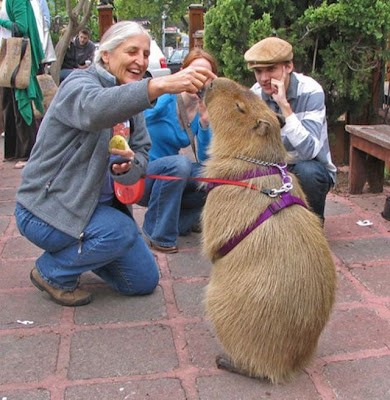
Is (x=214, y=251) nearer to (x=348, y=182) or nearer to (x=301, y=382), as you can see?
(x=301, y=382)

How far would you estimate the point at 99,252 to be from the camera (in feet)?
10.1

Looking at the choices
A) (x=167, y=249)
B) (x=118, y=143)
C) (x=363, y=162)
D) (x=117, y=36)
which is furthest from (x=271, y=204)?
(x=363, y=162)

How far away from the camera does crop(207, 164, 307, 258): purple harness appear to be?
2.39m

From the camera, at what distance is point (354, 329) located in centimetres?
300

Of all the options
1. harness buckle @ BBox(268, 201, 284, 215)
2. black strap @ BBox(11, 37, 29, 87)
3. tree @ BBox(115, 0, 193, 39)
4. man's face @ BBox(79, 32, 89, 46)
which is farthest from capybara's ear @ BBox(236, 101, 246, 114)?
tree @ BBox(115, 0, 193, 39)

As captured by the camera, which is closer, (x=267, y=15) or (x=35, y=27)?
(x=267, y=15)

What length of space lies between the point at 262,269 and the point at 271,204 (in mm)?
282

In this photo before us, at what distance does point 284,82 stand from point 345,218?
5.18ft

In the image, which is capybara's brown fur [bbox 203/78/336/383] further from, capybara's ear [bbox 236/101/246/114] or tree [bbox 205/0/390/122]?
tree [bbox 205/0/390/122]

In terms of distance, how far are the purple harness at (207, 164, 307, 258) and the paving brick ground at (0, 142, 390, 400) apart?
62 centimetres

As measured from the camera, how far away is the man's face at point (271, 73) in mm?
3602

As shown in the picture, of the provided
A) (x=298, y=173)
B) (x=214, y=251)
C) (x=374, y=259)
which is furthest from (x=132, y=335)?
(x=374, y=259)

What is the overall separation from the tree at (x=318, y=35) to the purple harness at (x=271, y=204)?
314 centimetres

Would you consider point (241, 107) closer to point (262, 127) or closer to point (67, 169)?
→ point (262, 127)
